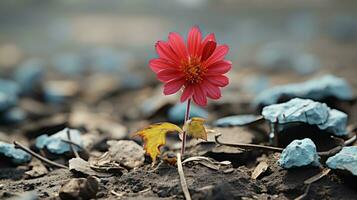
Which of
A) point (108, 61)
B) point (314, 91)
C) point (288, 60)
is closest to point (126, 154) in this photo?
point (314, 91)

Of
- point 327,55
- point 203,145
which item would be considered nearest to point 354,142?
point 203,145

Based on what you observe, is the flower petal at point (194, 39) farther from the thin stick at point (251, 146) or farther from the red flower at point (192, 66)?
Answer: the thin stick at point (251, 146)

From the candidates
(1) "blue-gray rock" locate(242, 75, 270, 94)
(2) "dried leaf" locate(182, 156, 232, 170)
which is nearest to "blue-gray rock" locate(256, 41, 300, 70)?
(1) "blue-gray rock" locate(242, 75, 270, 94)

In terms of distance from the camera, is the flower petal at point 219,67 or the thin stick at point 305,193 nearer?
the thin stick at point 305,193

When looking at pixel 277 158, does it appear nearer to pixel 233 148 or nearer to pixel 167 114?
pixel 233 148

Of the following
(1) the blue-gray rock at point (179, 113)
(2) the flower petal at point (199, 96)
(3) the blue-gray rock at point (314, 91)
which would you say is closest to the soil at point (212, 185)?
(2) the flower petal at point (199, 96)

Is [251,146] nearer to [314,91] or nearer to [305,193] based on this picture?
[305,193]
